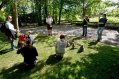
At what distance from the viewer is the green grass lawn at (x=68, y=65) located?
9.73 m

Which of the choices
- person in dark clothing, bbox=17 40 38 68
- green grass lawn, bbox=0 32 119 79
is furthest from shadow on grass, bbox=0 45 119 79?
person in dark clothing, bbox=17 40 38 68

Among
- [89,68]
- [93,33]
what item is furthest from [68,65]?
[93,33]

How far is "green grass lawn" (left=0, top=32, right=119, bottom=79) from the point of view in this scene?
9.73 m

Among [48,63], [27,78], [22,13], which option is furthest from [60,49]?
[22,13]

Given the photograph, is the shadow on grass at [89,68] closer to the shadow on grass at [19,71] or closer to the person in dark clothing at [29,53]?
the shadow on grass at [19,71]

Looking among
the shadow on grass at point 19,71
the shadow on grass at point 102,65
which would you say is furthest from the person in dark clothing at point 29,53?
the shadow on grass at point 102,65

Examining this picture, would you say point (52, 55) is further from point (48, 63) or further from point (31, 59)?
point (31, 59)

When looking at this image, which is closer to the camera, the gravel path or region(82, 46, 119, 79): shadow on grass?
region(82, 46, 119, 79): shadow on grass

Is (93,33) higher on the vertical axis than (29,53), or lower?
lower

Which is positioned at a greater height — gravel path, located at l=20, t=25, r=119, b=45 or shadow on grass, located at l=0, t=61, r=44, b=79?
gravel path, located at l=20, t=25, r=119, b=45

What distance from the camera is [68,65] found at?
10.8m

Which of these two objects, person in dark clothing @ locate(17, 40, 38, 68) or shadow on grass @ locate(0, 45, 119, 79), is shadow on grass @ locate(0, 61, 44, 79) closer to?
shadow on grass @ locate(0, 45, 119, 79)

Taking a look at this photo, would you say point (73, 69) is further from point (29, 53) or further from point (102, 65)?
point (29, 53)

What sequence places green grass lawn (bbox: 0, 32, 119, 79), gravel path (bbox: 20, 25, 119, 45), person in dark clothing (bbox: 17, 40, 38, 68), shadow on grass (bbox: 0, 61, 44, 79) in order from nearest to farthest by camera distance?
shadow on grass (bbox: 0, 61, 44, 79)
green grass lawn (bbox: 0, 32, 119, 79)
person in dark clothing (bbox: 17, 40, 38, 68)
gravel path (bbox: 20, 25, 119, 45)
